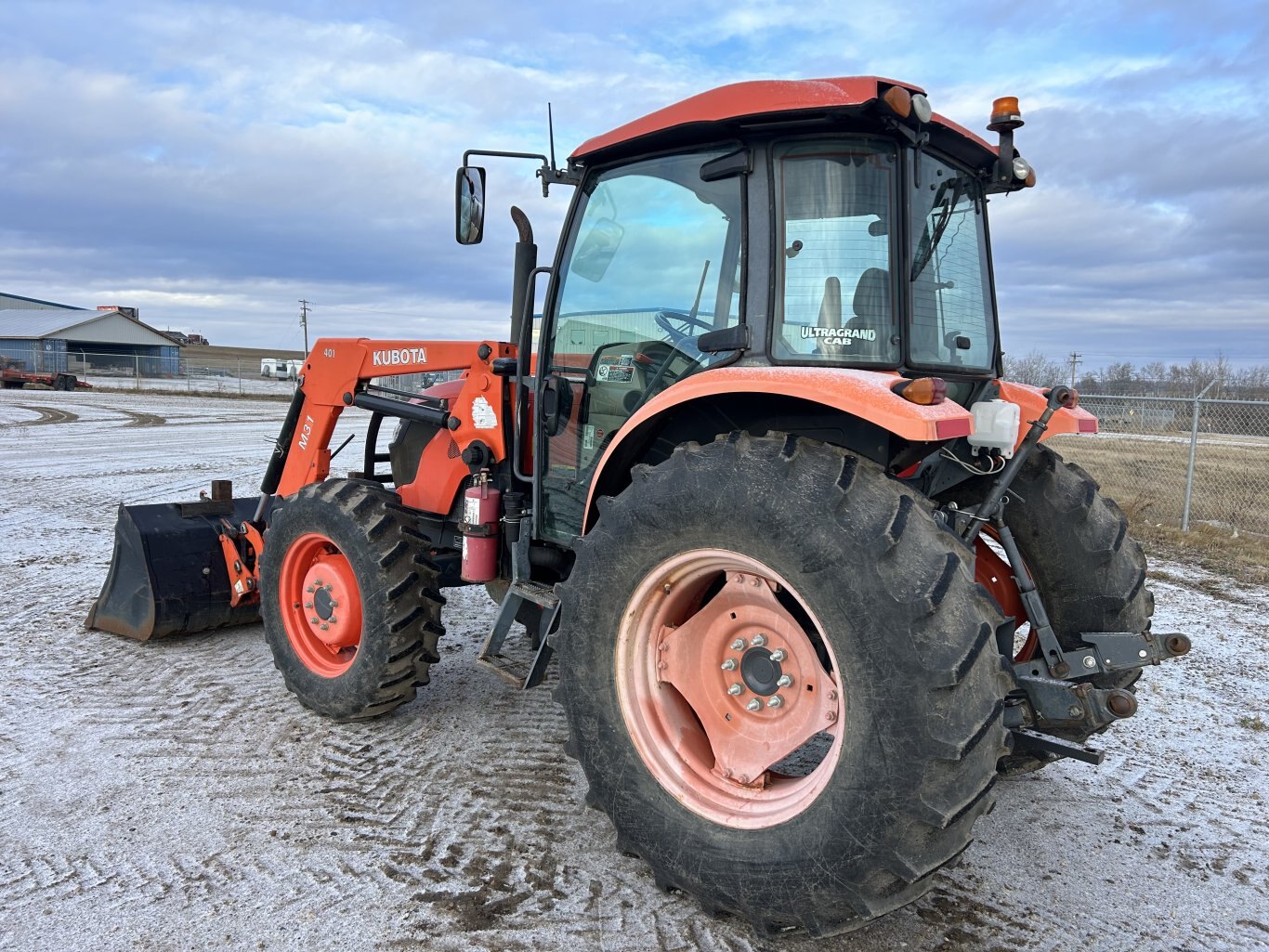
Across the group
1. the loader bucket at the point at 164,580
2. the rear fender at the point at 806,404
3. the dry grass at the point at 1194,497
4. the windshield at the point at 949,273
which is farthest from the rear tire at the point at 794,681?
the dry grass at the point at 1194,497

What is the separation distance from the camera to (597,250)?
337 cm

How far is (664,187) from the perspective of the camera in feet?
10.3

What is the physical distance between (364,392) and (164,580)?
65.6 inches

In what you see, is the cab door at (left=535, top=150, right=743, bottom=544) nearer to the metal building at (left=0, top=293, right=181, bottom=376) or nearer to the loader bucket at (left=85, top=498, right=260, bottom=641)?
the loader bucket at (left=85, top=498, right=260, bottom=641)

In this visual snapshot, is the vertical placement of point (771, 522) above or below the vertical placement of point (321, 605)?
above

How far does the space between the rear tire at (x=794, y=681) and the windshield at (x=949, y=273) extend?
0.80m

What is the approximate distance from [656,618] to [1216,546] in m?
8.17

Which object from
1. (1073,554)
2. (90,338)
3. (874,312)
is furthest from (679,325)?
(90,338)

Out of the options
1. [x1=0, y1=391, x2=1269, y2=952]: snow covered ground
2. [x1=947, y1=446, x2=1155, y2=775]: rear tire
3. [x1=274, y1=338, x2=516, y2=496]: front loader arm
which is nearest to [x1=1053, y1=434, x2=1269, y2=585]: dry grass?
[x1=0, y1=391, x2=1269, y2=952]: snow covered ground

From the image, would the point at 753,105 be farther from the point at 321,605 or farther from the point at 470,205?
the point at 321,605

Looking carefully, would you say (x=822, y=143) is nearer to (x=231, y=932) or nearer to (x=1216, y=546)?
(x=231, y=932)

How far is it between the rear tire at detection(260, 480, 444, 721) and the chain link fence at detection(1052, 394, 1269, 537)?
18.1 ft

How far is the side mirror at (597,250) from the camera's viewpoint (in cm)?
331

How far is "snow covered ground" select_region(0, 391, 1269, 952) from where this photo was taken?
2514mm
